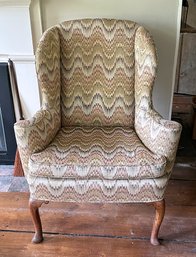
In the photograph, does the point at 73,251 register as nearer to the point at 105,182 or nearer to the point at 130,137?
the point at 105,182

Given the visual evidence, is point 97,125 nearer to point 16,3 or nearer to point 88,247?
point 88,247

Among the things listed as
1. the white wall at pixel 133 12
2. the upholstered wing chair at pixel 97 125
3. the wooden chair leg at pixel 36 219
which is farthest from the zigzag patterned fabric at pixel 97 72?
the wooden chair leg at pixel 36 219

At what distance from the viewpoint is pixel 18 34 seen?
1758 millimetres

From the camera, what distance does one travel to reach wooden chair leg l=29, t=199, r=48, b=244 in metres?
1.41

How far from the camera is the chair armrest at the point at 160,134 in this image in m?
1.31

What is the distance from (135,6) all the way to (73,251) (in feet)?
4.76

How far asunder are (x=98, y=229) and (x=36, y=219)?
0.36 m

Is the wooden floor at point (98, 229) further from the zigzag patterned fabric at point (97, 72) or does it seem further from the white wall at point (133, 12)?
the white wall at point (133, 12)

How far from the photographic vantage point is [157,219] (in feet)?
4.67

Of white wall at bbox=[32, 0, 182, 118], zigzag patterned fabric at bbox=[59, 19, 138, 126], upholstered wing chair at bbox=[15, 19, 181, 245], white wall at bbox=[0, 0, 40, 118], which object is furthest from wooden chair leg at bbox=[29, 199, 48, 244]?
white wall at bbox=[32, 0, 182, 118]

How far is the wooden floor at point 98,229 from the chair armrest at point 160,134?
1.44 ft

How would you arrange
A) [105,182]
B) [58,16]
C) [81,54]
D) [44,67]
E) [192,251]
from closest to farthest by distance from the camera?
[105,182] < [192,251] < [44,67] < [81,54] < [58,16]

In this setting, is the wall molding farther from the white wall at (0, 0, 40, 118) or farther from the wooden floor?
the wooden floor

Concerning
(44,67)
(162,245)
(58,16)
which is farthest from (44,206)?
(58,16)
